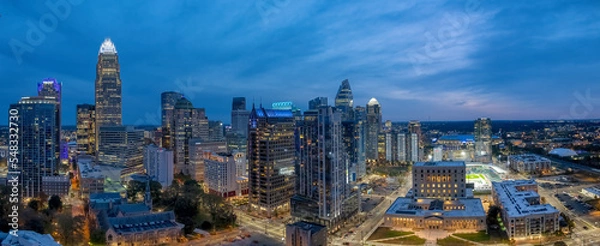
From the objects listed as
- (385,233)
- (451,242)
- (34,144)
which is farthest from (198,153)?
(451,242)

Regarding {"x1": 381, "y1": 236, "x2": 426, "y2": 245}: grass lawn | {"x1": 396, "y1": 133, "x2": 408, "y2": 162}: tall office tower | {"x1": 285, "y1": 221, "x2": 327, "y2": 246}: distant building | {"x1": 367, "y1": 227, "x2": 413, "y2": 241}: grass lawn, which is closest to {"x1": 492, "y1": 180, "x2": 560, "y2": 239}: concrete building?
{"x1": 381, "y1": 236, "x2": 426, "y2": 245}: grass lawn

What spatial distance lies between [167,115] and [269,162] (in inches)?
2557

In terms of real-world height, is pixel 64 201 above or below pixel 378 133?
below

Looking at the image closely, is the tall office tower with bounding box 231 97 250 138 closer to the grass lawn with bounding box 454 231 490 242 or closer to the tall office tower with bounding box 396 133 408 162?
the tall office tower with bounding box 396 133 408 162

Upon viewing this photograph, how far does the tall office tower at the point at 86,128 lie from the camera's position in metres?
98.3

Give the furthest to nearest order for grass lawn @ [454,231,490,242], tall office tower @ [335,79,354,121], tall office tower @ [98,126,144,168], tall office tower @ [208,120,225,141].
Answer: tall office tower @ [208,120,225,141] < tall office tower @ [335,79,354,121] < tall office tower @ [98,126,144,168] < grass lawn @ [454,231,490,242]

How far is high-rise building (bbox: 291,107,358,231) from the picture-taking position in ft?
136

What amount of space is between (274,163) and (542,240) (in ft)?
89.2

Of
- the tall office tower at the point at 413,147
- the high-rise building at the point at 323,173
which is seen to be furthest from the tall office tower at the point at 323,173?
the tall office tower at the point at 413,147

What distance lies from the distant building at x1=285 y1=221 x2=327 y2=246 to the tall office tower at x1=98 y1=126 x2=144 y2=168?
58999 mm

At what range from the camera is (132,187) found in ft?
191

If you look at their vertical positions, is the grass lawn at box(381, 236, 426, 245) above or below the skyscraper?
below

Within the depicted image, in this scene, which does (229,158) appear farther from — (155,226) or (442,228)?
(442,228)

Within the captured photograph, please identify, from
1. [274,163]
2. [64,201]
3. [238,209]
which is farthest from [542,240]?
[64,201]
